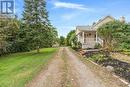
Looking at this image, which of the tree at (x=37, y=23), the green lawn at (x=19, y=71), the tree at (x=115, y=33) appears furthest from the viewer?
the tree at (x=37, y=23)

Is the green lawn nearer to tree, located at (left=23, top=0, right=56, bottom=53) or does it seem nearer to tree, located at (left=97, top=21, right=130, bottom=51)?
tree, located at (left=97, top=21, right=130, bottom=51)

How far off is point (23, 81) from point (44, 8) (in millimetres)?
30528

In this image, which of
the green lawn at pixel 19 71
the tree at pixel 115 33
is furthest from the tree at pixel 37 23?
the green lawn at pixel 19 71

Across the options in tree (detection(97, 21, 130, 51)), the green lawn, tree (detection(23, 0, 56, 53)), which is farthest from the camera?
tree (detection(23, 0, 56, 53))

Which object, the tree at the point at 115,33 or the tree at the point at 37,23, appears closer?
the tree at the point at 115,33

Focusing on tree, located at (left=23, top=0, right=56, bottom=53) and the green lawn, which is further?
tree, located at (left=23, top=0, right=56, bottom=53)

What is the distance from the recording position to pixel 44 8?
1702 inches

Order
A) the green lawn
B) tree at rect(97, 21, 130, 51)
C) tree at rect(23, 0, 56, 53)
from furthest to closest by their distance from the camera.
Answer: tree at rect(23, 0, 56, 53)
tree at rect(97, 21, 130, 51)
the green lawn

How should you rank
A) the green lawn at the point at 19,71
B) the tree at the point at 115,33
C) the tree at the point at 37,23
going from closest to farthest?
the green lawn at the point at 19,71 → the tree at the point at 115,33 → the tree at the point at 37,23

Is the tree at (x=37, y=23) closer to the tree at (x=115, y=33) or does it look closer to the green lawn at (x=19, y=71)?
the tree at (x=115, y=33)

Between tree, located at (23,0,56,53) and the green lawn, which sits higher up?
tree, located at (23,0,56,53)

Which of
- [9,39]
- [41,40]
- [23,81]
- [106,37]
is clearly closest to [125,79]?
[23,81]

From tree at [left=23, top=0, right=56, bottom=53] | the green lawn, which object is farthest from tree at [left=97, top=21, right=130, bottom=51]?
the green lawn

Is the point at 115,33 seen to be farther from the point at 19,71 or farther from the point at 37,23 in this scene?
the point at 19,71
